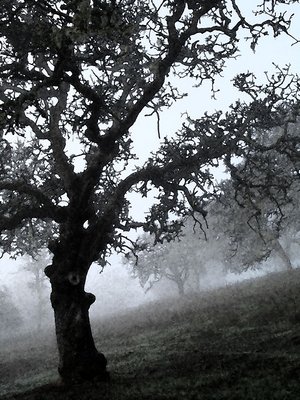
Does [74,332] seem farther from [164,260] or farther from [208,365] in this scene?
[164,260]

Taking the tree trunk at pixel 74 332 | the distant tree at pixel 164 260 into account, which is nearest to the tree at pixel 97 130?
the tree trunk at pixel 74 332

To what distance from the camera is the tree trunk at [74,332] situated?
10.2 meters

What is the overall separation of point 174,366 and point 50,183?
7.44 meters

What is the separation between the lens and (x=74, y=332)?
1046 centimetres

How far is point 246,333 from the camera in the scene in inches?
543

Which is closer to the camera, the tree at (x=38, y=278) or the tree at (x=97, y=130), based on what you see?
the tree at (x=97, y=130)

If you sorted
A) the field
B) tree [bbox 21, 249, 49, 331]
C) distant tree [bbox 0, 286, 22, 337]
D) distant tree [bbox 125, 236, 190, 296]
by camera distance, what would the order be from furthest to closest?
tree [bbox 21, 249, 49, 331] < distant tree [bbox 125, 236, 190, 296] < distant tree [bbox 0, 286, 22, 337] < the field

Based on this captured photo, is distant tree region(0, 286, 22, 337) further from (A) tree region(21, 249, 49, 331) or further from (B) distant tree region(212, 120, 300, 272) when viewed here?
(B) distant tree region(212, 120, 300, 272)

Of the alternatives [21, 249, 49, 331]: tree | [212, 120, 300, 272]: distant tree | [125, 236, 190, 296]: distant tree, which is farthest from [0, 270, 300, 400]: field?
[21, 249, 49, 331]: tree

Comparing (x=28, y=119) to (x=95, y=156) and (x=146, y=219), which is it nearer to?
(x=95, y=156)

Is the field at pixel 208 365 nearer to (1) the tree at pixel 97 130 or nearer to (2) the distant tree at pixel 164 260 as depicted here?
(1) the tree at pixel 97 130

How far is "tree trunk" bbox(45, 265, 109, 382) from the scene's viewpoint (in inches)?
401

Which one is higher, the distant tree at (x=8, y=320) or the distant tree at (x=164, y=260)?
the distant tree at (x=164, y=260)

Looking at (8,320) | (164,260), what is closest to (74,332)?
(8,320)
